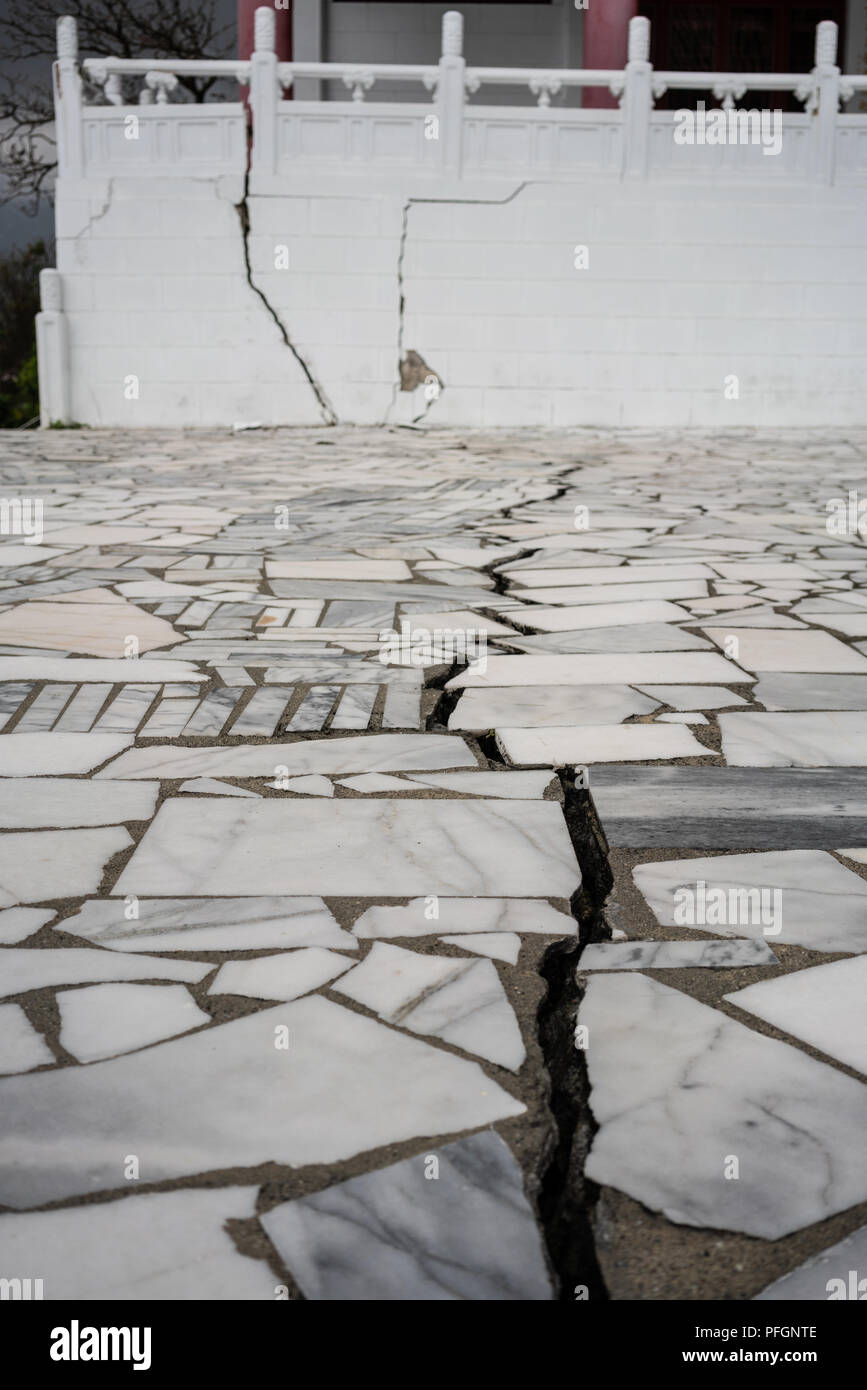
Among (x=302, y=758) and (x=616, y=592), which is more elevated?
(x=616, y=592)

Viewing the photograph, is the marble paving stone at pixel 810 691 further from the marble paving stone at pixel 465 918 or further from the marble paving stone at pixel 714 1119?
the marble paving stone at pixel 714 1119

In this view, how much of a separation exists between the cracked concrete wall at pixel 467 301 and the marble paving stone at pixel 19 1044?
10.7 meters

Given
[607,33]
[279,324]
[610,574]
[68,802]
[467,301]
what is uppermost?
[607,33]

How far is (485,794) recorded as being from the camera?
8.04 ft

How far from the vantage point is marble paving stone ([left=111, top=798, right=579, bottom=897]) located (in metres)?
2.04

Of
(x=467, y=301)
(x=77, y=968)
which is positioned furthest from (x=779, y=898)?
(x=467, y=301)

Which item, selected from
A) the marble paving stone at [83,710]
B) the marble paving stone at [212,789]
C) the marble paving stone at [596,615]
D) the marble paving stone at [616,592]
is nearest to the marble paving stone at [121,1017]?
the marble paving stone at [212,789]

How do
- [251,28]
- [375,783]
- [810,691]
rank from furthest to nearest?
[251,28], [810,691], [375,783]

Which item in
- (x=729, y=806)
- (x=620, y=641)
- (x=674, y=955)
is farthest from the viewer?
(x=620, y=641)

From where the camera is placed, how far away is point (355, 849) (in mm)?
2184

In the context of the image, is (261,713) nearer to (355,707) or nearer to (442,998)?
(355,707)

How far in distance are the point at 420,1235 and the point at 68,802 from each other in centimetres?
138

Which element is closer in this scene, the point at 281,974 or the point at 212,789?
the point at 281,974

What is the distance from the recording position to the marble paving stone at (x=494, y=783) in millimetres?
2455
